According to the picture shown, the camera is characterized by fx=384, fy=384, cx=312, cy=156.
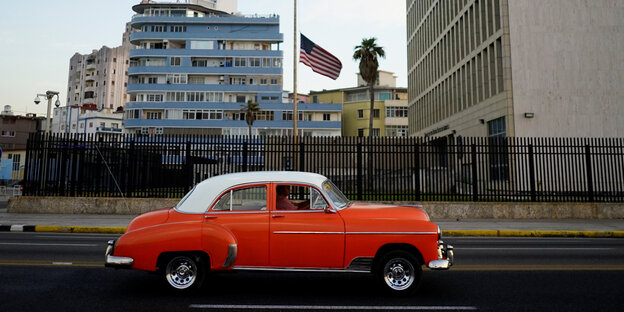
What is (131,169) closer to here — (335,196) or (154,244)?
(154,244)

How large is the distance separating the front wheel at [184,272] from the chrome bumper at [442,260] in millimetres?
2992

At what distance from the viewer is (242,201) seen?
16.9 ft

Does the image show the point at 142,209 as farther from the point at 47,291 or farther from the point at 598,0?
the point at 598,0

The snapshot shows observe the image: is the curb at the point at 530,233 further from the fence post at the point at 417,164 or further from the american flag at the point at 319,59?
the american flag at the point at 319,59

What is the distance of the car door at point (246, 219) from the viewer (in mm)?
4980

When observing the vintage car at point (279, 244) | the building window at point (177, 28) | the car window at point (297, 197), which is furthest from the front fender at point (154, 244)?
the building window at point (177, 28)

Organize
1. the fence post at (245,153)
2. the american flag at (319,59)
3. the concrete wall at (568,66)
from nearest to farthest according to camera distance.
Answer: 1. the fence post at (245,153)
2. the american flag at (319,59)
3. the concrete wall at (568,66)

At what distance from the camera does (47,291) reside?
5.02 metres

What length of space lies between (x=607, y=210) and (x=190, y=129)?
53089 millimetres

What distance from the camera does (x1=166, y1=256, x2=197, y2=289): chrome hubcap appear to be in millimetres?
4984

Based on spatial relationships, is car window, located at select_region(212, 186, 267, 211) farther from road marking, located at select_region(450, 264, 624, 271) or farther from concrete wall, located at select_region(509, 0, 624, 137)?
concrete wall, located at select_region(509, 0, 624, 137)

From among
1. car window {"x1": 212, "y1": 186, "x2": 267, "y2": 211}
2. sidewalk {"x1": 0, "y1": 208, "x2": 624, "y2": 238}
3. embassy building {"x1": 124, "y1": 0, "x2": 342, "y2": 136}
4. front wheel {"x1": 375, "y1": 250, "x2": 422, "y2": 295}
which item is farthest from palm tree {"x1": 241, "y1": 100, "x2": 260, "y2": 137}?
front wheel {"x1": 375, "y1": 250, "x2": 422, "y2": 295}

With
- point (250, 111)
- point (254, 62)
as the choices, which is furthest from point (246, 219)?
point (254, 62)

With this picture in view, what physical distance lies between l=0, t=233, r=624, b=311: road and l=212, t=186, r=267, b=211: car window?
1.12 meters
